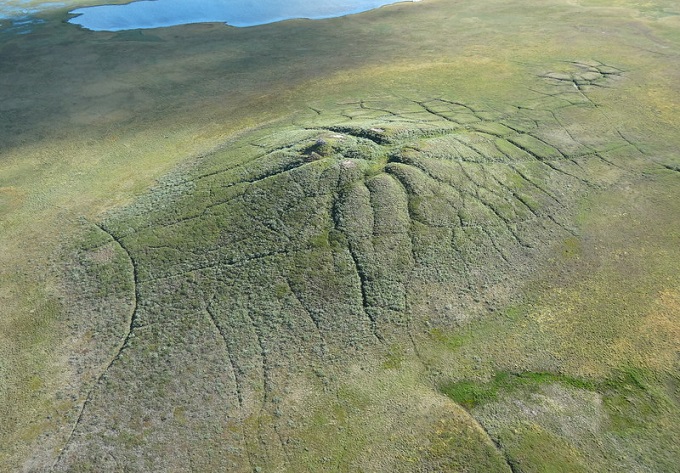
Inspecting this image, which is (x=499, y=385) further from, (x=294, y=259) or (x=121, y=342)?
(x=121, y=342)

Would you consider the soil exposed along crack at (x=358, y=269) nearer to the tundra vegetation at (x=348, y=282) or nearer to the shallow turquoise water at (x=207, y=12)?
the tundra vegetation at (x=348, y=282)

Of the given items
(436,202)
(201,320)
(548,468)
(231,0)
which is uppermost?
(231,0)

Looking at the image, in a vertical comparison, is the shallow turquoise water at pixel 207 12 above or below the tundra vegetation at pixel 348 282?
above

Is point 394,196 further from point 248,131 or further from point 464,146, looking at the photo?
point 248,131

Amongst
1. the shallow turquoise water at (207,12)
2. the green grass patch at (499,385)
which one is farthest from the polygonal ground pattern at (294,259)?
the shallow turquoise water at (207,12)

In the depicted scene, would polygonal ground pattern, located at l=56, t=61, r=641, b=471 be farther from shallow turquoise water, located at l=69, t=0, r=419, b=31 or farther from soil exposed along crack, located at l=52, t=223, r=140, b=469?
shallow turquoise water, located at l=69, t=0, r=419, b=31

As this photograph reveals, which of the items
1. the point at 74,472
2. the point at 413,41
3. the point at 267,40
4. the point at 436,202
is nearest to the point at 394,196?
the point at 436,202
